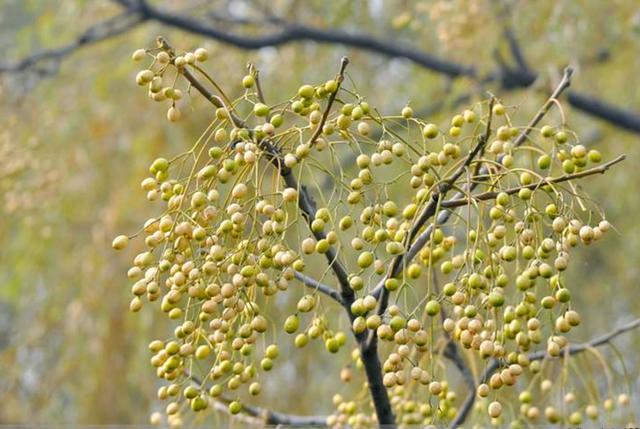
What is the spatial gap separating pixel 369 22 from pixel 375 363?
3.63 m

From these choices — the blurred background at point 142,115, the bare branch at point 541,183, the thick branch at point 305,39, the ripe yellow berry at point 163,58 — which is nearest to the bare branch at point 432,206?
the bare branch at point 541,183

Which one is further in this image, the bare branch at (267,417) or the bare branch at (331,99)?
the bare branch at (267,417)

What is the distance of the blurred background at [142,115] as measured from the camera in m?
4.00

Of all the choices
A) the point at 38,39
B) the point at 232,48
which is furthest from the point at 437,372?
the point at 38,39

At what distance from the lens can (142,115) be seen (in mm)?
4770

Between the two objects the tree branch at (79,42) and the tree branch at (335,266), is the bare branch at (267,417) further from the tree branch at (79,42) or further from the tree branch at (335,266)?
the tree branch at (79,42)

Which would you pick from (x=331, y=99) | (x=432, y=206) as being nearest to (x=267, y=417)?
(x=432, y=206)

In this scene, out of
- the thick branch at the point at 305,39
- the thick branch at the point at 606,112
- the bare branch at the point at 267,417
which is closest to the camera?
the bare branch at the point at 267,417

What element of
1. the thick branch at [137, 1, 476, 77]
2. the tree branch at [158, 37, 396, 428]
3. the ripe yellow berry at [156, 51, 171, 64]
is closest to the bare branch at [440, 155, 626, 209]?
the tree branch at [158, 37, 396, 428]

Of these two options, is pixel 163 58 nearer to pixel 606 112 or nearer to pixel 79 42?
pixel 79 42

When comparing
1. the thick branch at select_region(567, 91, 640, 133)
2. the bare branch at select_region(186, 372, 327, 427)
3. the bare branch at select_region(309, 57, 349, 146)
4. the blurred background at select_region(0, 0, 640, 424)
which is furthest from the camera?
the thick branch at select_region(567, 91, 640, 133)

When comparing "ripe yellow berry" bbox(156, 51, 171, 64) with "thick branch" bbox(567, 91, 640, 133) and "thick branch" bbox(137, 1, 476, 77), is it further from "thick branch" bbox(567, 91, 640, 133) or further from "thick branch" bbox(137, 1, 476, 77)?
"thick branch" bbox(567, 91, 640, 133)

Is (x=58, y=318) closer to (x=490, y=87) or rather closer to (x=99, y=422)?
(x=99, y=422)

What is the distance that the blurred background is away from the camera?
3998 millimetres
